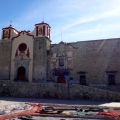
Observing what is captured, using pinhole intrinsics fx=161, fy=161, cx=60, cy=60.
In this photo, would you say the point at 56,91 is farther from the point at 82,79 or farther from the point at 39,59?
the point at 39,59

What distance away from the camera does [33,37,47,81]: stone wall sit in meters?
23.4

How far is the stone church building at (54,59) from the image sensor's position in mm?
21453

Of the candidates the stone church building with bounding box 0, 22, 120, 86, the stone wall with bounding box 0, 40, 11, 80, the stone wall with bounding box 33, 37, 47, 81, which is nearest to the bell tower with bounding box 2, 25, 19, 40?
the stone church building with bounding box 0, 22, 120, 86

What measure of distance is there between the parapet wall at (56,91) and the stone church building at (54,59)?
4953 millimetres

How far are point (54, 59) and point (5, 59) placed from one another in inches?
319

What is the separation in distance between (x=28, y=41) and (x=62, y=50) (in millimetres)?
5740

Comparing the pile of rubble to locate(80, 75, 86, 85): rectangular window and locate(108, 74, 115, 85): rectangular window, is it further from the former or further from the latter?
locate(80, 75, 86, 85): rectangular window

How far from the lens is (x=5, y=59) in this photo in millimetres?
25656

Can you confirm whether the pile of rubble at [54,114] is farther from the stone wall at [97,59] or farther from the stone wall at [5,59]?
the stone wall at [5,59]

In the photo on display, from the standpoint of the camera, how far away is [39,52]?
24.2m

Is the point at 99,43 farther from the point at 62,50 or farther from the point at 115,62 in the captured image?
the point at 62,50

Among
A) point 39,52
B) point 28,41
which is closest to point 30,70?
point 39,52

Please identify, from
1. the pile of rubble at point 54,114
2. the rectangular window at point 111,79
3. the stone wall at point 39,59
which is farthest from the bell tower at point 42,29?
the pile of rubble at point 54,114

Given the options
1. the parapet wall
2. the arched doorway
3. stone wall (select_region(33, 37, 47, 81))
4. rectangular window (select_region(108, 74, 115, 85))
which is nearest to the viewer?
the parapet wall
